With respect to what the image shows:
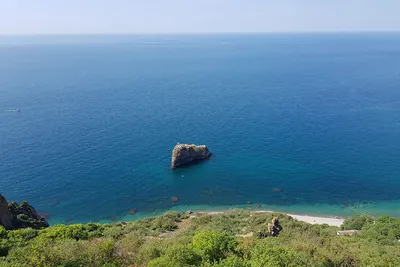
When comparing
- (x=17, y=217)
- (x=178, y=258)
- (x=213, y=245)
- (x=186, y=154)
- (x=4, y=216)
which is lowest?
(x=17, y=217)

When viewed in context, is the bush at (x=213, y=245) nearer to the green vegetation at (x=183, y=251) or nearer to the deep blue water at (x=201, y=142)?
the green vegetation at (x=183, y=251)

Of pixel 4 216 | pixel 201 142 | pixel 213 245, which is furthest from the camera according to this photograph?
pixel 201 142

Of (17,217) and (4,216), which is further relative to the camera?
(17,217)

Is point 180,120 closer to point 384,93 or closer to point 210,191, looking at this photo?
point 210,191

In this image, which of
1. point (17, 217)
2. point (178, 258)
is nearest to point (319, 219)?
point (178, 258)

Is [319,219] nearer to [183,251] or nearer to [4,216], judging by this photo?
[183,251]

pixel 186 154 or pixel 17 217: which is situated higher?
pixel 186 154

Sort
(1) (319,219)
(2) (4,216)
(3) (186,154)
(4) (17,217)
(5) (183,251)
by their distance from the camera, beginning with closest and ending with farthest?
1. (5) (183,251)
2. (2) (4,216)
3. (4) (17,217)
4. (1) (319,219)
5. (3) (186,154)
